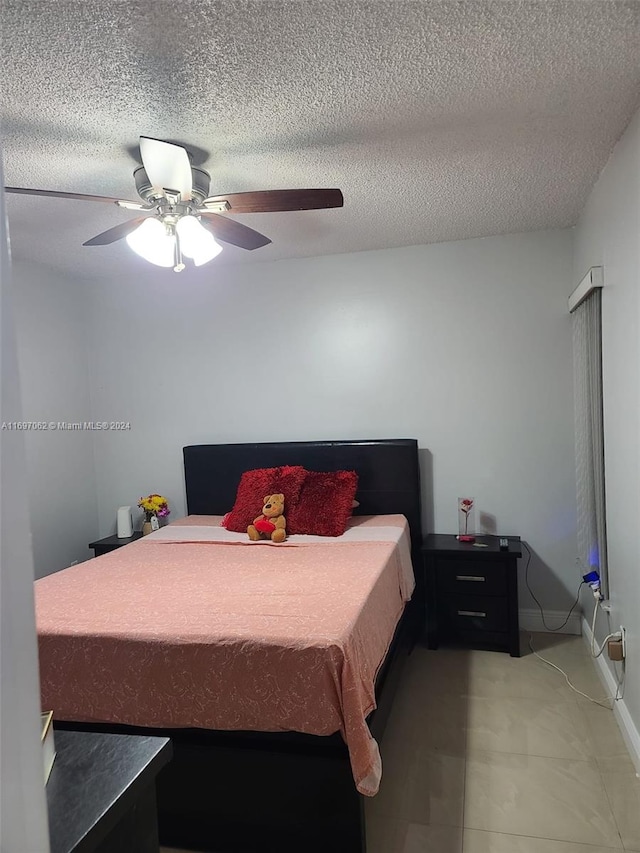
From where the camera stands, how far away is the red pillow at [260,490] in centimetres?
346

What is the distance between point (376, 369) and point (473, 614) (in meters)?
1.59

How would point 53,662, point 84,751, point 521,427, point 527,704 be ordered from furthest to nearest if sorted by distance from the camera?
1. point 521,427
2. point 527,704
3. point 53,662
4. point 84,751

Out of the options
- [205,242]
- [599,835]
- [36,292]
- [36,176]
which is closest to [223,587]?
[205,242]

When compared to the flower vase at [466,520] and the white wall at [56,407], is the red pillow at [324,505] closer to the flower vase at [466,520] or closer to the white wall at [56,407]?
the flower vase at [466,520]

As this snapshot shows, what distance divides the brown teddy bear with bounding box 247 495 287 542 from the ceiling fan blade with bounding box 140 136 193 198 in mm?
1808

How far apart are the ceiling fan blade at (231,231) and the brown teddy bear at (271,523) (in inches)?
58.1

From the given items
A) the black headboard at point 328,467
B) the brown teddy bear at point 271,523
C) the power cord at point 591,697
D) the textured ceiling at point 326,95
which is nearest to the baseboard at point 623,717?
the power cord at point 591,697

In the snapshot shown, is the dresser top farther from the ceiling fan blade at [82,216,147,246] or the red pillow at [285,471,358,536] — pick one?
the ceiling fan blade at [82,216,147,246]

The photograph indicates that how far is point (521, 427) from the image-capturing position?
11.8 feet

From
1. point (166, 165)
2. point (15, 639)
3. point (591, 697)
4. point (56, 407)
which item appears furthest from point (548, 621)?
point (15, 639)

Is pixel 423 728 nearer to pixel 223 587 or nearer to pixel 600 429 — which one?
pixel 223 587

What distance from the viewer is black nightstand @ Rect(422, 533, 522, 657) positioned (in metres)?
3.23

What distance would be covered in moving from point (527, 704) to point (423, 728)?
53 cm

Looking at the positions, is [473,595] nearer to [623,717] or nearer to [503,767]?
[623,717]
